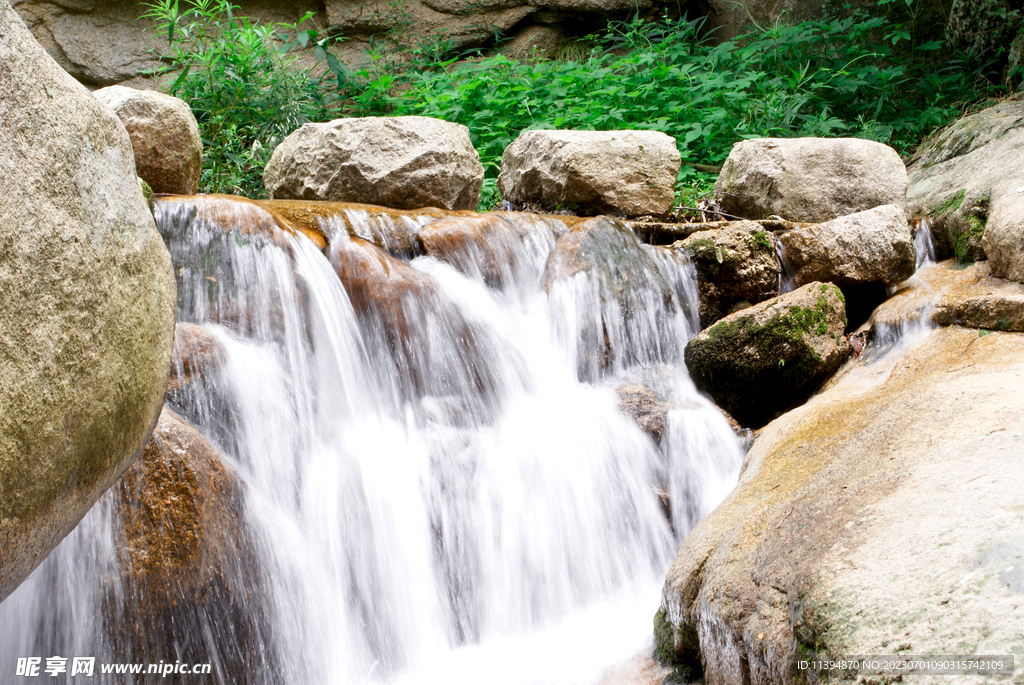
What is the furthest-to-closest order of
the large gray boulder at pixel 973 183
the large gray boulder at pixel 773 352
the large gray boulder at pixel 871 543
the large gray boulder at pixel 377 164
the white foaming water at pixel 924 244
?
the large gray boulder at pixel 377 164 < the white foaming water at pixel 924 244 < the large gray boulder at pixel 973 183 < the large gray boulder at pixel 773 352 < the large gray boulder at pixel 871 543

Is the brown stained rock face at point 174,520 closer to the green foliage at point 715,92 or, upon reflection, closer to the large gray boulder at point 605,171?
the large gray boulder at point 605,171

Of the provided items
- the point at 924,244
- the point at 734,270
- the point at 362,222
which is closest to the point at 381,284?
the point at 362,222

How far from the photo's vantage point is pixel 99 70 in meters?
9.01

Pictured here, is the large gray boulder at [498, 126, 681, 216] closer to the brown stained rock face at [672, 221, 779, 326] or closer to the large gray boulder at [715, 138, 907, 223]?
the large gray boulder at [715, 138, 907, 223]

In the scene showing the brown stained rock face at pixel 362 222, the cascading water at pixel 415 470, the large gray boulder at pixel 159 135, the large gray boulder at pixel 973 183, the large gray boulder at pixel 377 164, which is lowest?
the cascading water at pixel 415 470

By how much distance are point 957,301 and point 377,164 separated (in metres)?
3.57

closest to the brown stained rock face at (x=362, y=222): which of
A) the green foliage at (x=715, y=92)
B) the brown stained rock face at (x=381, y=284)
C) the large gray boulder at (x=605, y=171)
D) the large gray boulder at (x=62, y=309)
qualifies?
the brown stained rock face at (x=381, y=284)

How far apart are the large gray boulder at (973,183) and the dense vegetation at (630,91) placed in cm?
87

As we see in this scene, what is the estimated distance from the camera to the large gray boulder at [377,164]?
5133mm

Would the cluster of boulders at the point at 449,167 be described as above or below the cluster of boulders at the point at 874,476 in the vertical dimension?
above

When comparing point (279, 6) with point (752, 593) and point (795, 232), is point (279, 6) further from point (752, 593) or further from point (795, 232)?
point (752, 593)

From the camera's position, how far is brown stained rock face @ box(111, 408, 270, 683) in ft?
7.18

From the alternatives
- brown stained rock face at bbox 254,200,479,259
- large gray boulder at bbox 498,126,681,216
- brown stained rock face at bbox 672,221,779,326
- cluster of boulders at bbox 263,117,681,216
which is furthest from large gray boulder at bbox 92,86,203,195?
brown stained rock face at bbox 672,221,779,326

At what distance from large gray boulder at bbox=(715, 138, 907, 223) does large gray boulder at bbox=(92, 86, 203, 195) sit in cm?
404
